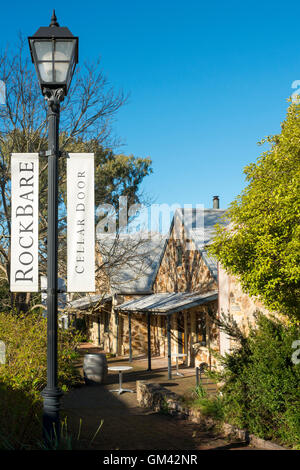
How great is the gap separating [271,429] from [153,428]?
8.43 feet

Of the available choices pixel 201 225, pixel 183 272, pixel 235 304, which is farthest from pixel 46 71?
pixel 183 272

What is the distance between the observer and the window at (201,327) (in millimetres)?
17578

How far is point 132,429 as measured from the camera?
30.3 feet

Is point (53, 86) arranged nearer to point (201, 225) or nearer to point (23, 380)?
point (23, 380)

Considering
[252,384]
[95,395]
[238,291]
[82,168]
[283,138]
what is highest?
[283,138]

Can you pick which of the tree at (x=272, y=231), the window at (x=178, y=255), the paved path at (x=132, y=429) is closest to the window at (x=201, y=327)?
the window at (x=178, y=255)

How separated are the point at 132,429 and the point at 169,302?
9477 millimetres

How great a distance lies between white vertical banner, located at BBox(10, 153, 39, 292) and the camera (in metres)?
6.23

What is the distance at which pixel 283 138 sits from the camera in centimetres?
961

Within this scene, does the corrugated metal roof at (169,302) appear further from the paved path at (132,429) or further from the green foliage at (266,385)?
the green foliage at (266,385)

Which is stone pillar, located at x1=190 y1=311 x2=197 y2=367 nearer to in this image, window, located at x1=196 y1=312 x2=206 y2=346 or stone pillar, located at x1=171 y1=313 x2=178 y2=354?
window, located at x1=196 y1=312 x2=206 y2=346
